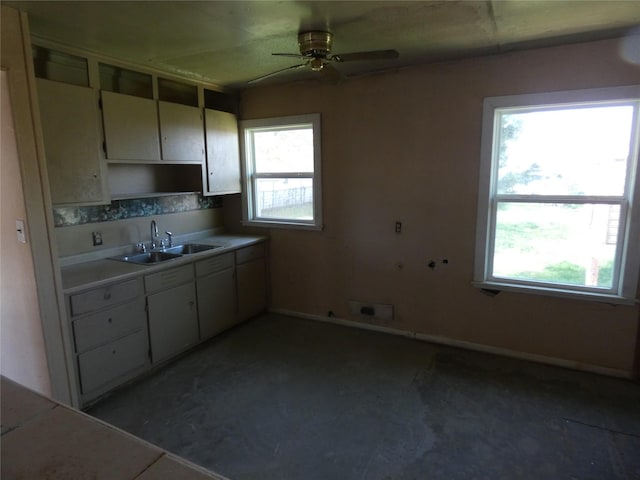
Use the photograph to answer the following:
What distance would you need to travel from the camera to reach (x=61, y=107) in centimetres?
255

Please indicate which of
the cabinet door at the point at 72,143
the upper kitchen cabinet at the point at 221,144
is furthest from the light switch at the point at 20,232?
the upper kitchen cabinet at the point at 221,144

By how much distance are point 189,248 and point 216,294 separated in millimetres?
586

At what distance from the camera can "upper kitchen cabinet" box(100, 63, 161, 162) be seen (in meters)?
2.89

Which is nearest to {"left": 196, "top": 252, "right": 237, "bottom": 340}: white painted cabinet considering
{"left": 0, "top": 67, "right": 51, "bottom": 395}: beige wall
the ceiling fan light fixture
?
{"left": 0, "top": 67, "right": 51, "bottom": 395}: beige wall

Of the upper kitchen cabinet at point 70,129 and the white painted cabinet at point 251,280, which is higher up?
the upper kitchen cabinet at point 70,129

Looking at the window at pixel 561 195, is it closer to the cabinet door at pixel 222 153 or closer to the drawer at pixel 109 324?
the cabinet door at pixel 222 153

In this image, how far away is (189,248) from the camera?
3828 millimetres

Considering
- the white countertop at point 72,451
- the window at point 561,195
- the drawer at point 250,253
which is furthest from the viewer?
the drawer at point 250,253

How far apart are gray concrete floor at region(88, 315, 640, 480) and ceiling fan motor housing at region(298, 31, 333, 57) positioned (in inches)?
89.8

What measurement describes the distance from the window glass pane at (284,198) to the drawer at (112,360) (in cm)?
184

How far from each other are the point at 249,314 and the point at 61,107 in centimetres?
243

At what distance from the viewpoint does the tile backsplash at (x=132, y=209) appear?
2971 mm

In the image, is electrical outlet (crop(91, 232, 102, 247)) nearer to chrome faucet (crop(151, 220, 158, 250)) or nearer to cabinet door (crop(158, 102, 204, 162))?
chrome faucet (crop(151, 220, 158, 250))

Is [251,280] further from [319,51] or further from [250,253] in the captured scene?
[319,51]
